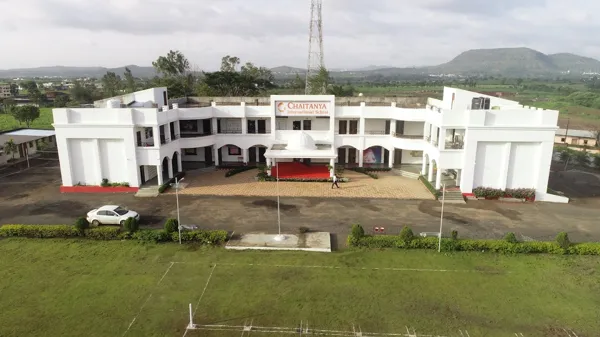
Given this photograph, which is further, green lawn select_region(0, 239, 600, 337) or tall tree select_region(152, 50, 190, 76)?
tall tree select_region(152, 50, 190, 76)

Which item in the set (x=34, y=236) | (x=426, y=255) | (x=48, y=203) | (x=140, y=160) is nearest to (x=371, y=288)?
(x=426, y=255)

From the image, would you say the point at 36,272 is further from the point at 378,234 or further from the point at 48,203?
the point at 378,234

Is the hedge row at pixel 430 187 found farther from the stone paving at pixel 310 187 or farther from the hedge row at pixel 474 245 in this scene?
the hedge row at pixel 474 245

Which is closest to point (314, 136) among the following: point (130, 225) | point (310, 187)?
point (310, 187)

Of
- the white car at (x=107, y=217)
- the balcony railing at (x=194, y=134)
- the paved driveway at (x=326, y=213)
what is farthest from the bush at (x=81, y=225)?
the balcony railing at (x=194, y=134)

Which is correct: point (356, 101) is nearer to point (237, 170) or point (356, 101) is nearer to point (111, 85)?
point (237, 170)

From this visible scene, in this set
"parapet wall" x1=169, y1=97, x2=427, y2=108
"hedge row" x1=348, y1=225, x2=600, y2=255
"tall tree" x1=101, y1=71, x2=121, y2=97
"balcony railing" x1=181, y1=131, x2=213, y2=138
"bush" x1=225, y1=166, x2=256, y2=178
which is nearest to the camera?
"hedge row" x1=348, y1=225, x2=600, y2=255

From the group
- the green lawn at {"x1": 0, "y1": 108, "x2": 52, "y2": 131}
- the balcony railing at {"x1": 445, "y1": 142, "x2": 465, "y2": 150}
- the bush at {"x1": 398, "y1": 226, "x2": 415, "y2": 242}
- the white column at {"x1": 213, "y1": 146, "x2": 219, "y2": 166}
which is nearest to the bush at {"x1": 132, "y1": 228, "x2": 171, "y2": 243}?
the bush at {"x1": 398, "y1": 226, "x2": 415, "y2": 242}

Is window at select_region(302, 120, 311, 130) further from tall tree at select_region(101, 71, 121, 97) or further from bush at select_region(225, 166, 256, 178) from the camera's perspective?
tall tree at select_region(101, 71, 121, 97)
